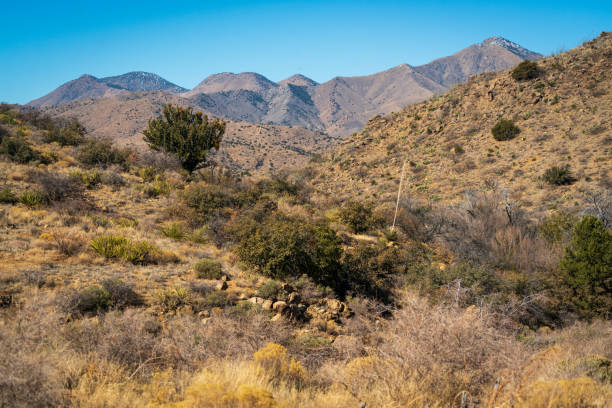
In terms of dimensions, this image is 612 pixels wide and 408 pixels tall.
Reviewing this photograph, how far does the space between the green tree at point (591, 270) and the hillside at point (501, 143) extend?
11681 mm

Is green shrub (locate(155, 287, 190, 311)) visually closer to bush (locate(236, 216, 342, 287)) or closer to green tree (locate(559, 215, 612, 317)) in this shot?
bush (locate(236, 216, 342, 287))

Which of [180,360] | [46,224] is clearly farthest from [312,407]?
[46,224]

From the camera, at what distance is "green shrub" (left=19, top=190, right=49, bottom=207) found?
1060cm

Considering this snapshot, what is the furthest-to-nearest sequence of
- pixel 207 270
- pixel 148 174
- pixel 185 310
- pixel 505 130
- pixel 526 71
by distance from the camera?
pixel 526 71 < pixel 505 130 < pixel 148 174 < pixel 207 270 < pixel 185 310

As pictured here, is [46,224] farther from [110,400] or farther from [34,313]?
[110,400]

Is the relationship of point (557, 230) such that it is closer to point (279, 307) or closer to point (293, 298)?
point (293, 298)

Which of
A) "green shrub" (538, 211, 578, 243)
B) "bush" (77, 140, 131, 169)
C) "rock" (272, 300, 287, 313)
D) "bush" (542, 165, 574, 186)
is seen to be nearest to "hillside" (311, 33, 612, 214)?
"bush" (542, 165, 574, 186)

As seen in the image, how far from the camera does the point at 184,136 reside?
71.1 ft

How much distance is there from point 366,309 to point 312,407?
5.25 meters

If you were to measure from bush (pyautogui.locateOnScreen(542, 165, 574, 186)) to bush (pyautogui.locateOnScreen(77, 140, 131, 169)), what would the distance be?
93.4 ft

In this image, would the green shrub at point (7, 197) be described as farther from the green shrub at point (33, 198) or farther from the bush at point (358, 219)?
the bush at point (358, 219)

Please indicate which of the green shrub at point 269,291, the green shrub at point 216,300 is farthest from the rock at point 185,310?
the green shrub at point 269,291

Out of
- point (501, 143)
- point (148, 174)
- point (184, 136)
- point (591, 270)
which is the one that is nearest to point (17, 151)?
point (148, 174)

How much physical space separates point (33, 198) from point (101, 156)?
28.0ft
